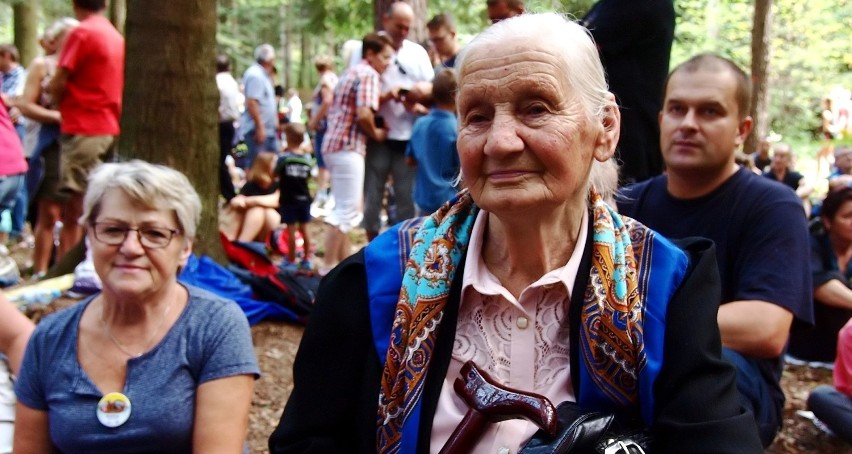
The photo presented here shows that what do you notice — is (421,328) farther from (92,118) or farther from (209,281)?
(92,118)

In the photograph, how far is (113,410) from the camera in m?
2.58

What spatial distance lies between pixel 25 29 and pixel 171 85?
12203 mm

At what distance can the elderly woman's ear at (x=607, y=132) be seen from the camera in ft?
6.23

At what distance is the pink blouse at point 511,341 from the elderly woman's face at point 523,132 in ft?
0.59

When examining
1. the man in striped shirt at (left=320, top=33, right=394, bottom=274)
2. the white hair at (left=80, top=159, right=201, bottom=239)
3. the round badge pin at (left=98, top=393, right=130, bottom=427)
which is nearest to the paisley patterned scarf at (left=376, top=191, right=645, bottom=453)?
the round badge pin at (left=98, top=393, right=130, bottom=427)

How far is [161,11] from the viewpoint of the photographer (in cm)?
508

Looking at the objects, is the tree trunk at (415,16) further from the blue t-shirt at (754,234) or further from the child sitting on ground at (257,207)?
the blue t-shirt at (754,234)

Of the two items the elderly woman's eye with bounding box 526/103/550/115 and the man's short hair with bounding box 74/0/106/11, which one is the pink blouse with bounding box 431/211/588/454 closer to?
the elderly woman's eye with bounding box 526/103/550/115

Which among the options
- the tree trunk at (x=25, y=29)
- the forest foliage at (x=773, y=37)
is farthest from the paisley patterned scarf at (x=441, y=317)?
A: the forest foliage at (x=773, y=37)

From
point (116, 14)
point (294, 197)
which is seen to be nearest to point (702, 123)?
point (294, 197)

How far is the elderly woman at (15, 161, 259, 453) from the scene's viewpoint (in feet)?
8.52

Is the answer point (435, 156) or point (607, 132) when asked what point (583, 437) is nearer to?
point (607, 132)

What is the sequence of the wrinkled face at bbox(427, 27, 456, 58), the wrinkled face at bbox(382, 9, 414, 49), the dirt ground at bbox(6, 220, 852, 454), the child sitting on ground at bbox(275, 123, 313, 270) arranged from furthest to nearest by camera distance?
the child sitting on ground at bbox(275, 123, 313, 270), the wrinkled face at bbox(382, 9, 414, 49), the wrinkled face at bbox(427, 27, 456, 58), the dirt ground at bbox(6, 220, 852, 454)

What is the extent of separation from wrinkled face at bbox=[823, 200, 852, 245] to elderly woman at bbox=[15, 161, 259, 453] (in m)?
4.06
